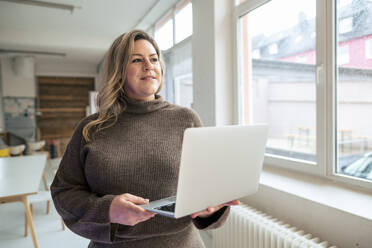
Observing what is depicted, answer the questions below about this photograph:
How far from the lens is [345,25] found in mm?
1602

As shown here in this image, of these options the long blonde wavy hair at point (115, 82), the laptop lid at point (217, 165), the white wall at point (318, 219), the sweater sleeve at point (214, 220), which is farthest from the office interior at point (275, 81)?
the long blonde wavy hair at point (115, 82)

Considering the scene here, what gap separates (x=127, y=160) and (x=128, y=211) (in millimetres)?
235

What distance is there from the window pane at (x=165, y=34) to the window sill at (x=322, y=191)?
2724 mm

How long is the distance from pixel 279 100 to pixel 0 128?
710 cm

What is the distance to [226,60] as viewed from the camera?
2490mm

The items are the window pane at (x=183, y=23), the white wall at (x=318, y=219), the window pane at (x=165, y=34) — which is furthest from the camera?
the window pane at (x=165, y=34)

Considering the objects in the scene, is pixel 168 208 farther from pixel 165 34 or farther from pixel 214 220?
pixel 165 34

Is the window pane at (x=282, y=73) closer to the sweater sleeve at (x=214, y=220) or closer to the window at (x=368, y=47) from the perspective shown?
the window at (x=368, y=47)

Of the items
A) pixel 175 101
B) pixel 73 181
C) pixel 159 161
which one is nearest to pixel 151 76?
pixel 159 161

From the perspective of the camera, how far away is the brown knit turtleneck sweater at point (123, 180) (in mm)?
958

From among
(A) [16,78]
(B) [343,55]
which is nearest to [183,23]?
(B) [343,55]

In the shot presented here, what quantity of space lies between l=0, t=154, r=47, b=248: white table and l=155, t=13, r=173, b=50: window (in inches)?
94.8

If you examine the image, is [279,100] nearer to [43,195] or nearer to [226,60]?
[226,60]

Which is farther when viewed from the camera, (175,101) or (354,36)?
(175,101)
